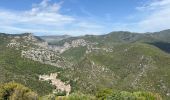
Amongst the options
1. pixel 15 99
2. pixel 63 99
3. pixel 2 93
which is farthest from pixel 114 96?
pixel 2 93

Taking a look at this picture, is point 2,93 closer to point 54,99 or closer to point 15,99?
point 15,99

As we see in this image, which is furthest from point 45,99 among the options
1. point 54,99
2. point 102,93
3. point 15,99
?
point 102,93

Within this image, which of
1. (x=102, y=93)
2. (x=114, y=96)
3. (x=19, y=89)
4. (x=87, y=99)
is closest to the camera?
(x=114, y=96)

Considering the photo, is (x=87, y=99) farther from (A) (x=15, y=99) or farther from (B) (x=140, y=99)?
(A) (x=15, y=99)

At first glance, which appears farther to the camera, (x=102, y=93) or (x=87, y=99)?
(x=102, y=93)

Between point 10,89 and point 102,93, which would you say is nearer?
point 10,89

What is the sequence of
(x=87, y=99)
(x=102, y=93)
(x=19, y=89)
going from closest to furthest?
(x=87, y=99), (x=19, y=89), (x=102, y=93)

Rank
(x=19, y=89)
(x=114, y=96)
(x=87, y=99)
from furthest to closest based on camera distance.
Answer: (x=19, y=89) < (x=87, y=99) < (x=114, y=96)

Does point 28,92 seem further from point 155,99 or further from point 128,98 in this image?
point 155,99

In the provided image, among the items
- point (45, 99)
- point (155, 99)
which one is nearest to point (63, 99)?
point (45, 99)
